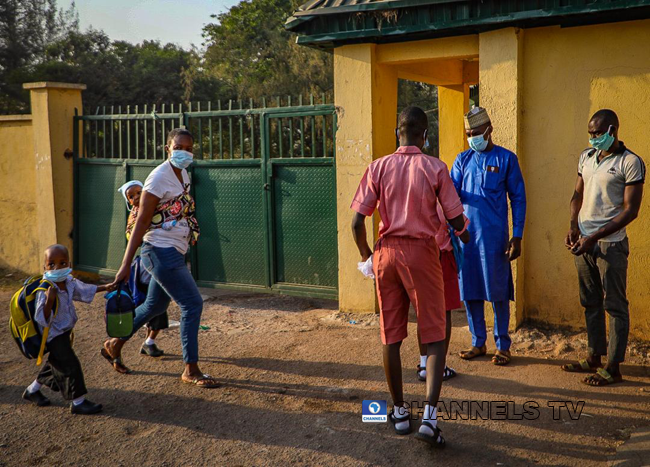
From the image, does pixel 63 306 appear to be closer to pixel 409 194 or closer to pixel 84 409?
pixel 84 409

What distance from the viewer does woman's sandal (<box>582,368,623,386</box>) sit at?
4.77 m

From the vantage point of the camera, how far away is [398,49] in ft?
21.8

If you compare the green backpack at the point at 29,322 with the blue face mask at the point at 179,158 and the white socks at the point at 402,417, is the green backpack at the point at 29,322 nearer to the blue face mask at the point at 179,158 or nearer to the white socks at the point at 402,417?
the blue face mask at the point at 179,158

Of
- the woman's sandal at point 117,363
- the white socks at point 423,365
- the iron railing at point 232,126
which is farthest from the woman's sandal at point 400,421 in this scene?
the iron railing at point 232,126

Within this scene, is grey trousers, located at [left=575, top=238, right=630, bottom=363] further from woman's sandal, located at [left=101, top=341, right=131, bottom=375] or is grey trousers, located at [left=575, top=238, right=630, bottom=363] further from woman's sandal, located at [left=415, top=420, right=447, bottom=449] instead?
woman's sandal, located at [left=101, top=341, right=131, bottom=375]

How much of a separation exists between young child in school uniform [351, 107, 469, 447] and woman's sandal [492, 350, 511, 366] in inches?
59.0

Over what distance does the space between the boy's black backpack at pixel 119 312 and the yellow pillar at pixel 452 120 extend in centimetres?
529

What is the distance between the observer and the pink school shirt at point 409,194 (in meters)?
3.92

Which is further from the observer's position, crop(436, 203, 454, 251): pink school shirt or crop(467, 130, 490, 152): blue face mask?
crop(467, 130, 490, 152): blue face mask

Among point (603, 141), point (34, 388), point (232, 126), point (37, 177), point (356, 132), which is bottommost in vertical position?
point (34, 388)

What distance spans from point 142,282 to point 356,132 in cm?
263

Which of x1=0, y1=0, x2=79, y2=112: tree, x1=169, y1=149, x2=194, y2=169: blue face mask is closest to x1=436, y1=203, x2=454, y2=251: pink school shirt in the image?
x1=169, y1=149, x2=194, y2=169: blue face mask
